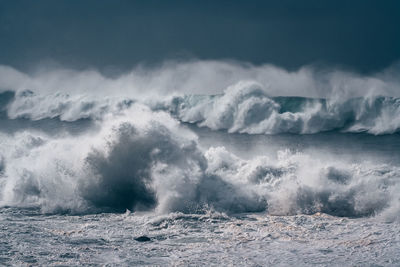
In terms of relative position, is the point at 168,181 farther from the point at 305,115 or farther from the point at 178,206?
the point at 305,115

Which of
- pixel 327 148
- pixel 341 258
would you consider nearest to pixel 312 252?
pixel 341 258

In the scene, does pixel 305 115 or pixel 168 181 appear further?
pixel 305 115

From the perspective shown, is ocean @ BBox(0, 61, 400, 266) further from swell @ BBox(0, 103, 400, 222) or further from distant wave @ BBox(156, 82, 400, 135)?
distant wave @ BBox(156, 82, 400, 135)

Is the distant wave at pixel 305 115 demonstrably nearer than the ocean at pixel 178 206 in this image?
No

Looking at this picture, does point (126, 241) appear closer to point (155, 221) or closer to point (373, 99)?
point (155, 221)

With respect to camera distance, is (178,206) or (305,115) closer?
(178,206)

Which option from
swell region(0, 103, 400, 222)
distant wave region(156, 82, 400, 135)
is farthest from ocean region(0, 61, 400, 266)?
distant wave region(156, 82, 400, 135)

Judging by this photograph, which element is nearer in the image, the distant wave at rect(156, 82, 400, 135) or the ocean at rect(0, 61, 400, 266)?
the ocean at rect(0, 61, 400, 266)

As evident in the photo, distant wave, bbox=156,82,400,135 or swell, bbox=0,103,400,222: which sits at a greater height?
distant wave, bbox=156,82,400,135

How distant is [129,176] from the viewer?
45.4 ft

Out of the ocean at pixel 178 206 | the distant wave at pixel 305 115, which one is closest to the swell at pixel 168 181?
the ocean at pixel 178 206

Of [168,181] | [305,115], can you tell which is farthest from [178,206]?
[305,115]

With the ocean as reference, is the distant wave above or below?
above

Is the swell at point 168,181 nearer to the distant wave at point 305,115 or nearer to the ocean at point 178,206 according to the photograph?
the ocean at point 178,206
